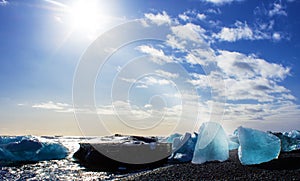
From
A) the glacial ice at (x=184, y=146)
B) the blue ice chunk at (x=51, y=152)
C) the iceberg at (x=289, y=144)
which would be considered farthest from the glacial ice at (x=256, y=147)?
the blue ice chunk at (x=51, y=152)

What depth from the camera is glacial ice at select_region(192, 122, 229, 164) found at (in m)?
9.05

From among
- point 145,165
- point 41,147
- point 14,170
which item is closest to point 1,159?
point 41,147

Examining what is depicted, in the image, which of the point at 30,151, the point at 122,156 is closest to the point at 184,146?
the point at 122,156

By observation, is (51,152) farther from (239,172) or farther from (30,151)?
(239,172)

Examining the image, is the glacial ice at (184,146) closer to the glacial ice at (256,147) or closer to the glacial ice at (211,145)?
the glacial ice at (211,145)

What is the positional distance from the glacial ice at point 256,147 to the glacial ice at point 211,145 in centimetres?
118

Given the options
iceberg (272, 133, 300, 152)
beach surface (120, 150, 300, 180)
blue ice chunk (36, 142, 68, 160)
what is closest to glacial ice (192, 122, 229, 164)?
beach surface (120, 150, 300, 180)

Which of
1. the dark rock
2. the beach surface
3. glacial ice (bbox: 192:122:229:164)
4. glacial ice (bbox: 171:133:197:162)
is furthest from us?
glacial ice (bbox: 171:133:197:162)

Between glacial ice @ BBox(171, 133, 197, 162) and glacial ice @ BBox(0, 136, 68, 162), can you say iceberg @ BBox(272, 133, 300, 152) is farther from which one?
glacial ice @ BBox(0, 136, 68, 162)

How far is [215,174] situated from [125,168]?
3907mm

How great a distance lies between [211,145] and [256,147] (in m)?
1.81

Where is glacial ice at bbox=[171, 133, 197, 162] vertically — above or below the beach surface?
above

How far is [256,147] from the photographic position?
7.89m

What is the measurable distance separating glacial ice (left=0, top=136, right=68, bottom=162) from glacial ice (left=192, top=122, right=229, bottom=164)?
275 inches
